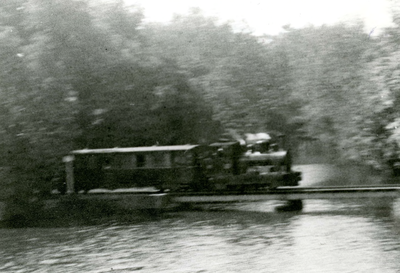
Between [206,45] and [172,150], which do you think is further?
[206,45]

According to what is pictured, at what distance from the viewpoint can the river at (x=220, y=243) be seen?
1012cm

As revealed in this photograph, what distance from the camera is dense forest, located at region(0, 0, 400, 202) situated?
17.1m

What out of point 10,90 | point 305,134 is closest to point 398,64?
point 10,90

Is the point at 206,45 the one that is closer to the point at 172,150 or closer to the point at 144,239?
the point at 172,150

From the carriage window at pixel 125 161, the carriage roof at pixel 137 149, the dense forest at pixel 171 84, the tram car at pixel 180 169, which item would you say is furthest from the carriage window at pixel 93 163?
the dense forest at pixel 171 84

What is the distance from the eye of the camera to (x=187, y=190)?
21.9 metres

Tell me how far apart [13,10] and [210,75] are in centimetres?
767

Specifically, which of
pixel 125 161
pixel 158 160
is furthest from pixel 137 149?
pixel 158 160

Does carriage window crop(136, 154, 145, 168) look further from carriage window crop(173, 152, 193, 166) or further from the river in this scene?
the river

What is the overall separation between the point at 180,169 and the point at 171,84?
3.95 m

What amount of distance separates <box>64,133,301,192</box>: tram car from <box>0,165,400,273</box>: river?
2.29m

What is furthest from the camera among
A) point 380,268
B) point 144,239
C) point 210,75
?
point 210,75

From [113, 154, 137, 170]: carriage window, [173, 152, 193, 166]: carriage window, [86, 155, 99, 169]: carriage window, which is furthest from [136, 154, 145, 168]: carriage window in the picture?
[86, 155, 99, 169]: carriage window

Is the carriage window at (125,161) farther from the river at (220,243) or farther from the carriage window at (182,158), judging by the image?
the river at (220,243)
